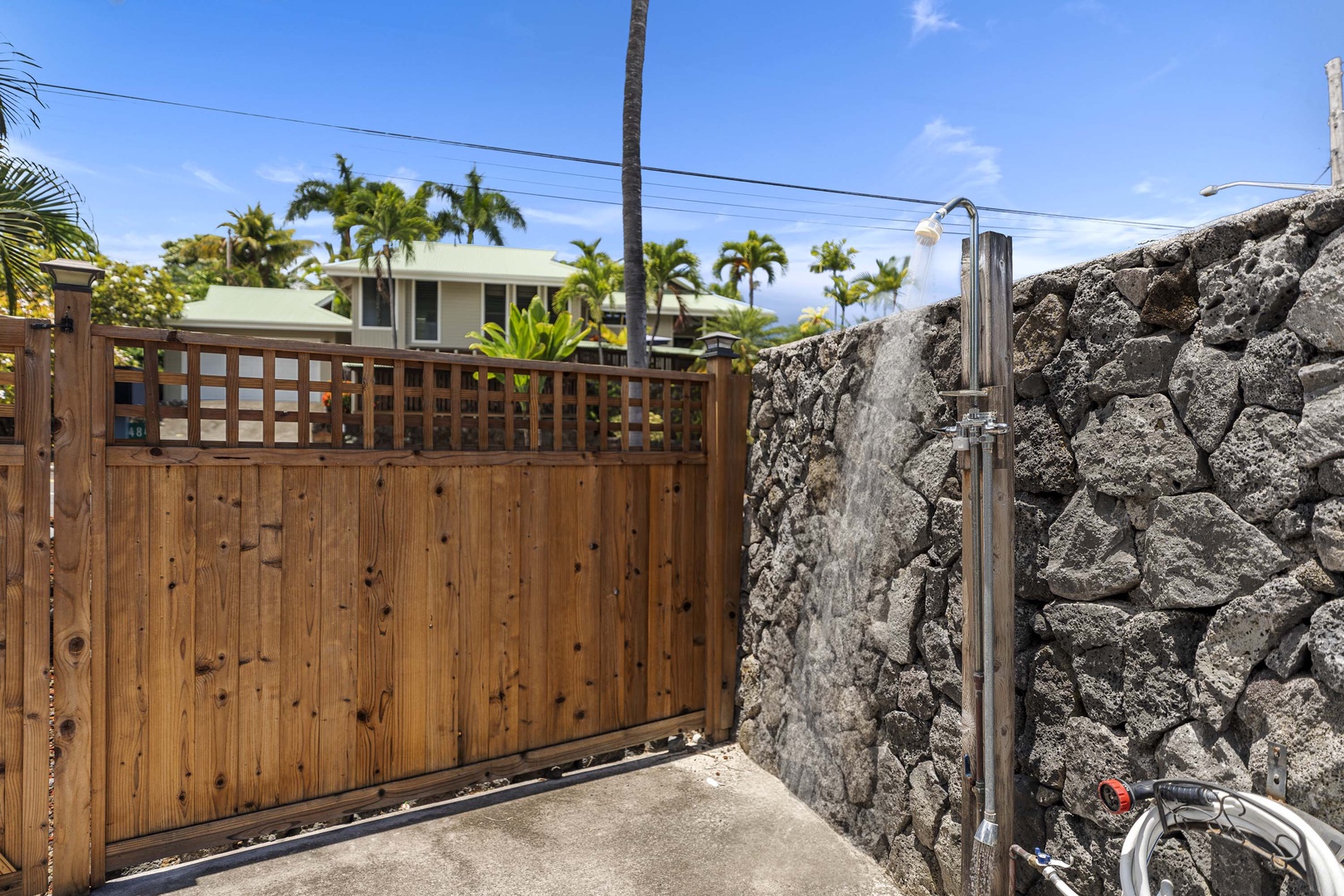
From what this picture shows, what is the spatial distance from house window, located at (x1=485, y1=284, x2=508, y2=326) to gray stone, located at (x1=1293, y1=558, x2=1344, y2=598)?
17.4 metres

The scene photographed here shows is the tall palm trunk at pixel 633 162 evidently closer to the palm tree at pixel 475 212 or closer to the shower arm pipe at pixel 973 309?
the shower arm pipe at pixel 973 309

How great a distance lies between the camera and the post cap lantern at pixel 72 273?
2479 millimetres

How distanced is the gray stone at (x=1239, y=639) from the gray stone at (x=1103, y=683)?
212mm

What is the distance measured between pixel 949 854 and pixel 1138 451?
1481 millimetres

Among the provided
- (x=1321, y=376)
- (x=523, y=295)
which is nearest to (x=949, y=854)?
(x=1321, y=376)

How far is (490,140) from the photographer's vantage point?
10656mm

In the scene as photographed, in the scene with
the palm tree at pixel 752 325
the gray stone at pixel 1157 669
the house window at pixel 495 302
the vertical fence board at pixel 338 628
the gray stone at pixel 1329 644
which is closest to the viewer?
the gray stone at pixel 1329 644

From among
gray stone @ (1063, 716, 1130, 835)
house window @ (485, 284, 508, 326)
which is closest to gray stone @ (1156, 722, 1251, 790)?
gray stone @ (1063, 716, 1130, 835)

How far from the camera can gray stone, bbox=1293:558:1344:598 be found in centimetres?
151

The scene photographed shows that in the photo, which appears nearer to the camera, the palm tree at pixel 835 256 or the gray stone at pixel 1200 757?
the gray stone at pixel 1200 757

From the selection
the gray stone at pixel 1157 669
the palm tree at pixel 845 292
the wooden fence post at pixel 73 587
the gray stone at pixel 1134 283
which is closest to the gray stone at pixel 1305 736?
the gray stone at pixel 1157 669

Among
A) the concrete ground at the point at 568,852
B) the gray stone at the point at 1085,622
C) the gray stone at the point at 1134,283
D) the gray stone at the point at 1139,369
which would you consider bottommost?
the concrete ground at the point at 568,852

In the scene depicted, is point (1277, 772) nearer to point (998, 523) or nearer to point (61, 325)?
point (998, 523)

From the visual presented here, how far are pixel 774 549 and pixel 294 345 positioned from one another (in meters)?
2.32
